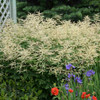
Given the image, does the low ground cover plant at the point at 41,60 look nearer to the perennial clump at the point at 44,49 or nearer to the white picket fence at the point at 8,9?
the perennial clump at the point at 44,49

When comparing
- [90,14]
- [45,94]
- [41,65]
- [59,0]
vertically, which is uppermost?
[59,0]

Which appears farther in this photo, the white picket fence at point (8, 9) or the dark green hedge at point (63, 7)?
the dark green hedge at point (63, 7)

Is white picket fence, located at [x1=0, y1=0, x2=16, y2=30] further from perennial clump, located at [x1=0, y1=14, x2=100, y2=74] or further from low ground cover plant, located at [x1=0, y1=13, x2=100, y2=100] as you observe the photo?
low ground cover plant, located at [x1=0, y1=13, x2=100, y2=100]

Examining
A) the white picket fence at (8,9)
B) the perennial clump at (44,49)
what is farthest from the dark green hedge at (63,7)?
the perennial clump at (44,49)

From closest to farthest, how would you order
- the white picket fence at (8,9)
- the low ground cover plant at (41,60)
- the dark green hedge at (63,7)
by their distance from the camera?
the low ground cover plant at (41,60) < the white picket fence at (8,9) < the dark green hedge at (63,7)

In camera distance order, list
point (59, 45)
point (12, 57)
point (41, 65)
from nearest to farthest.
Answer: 1. point (41, 65)
2. point (12, 57)
3. point (59, 45)

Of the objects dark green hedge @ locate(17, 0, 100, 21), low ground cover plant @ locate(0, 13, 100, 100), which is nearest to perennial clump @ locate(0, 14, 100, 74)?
low ground cover plant @ locate(0, 13, 100, 100)

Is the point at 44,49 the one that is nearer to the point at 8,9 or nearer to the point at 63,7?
the point at 8,9

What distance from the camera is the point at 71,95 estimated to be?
2314 mm

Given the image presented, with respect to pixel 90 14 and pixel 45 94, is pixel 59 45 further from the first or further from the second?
pixel 90 14

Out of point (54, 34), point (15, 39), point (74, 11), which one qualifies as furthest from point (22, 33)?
point (74, 11)

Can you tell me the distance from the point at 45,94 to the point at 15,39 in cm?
121

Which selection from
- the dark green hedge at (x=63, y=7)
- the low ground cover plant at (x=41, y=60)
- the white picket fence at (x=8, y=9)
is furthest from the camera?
the dark green hedge at (x=63, y=7)

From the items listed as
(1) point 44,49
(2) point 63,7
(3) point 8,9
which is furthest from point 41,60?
(2) point 63,7
